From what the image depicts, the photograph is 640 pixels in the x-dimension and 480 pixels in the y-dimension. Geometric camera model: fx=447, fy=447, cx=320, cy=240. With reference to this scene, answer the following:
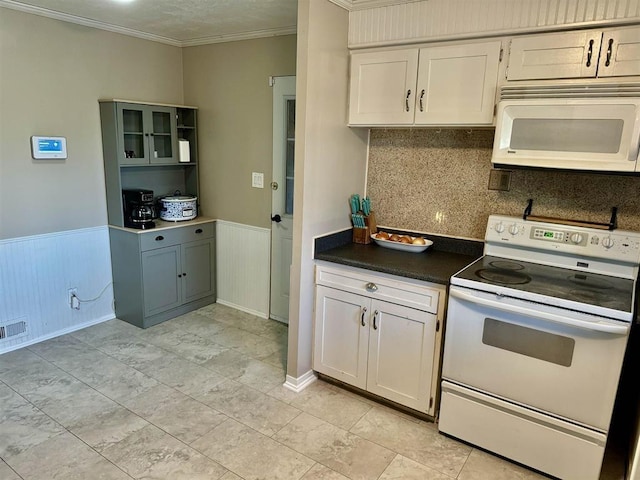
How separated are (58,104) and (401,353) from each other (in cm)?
299

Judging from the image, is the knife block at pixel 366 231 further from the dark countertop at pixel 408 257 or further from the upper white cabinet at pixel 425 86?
the upper white cabinet at pixel 425 86

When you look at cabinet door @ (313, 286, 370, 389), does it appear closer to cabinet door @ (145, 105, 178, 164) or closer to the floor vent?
cabinet door @ (145, 105, 178, 164)

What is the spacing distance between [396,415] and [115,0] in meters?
3.09

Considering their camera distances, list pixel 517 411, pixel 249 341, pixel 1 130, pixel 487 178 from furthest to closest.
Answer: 1. pixel 249 341
2. pixel 1 130
3. pixel 487 178
4. pixel 517 411

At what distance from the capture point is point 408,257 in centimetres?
268

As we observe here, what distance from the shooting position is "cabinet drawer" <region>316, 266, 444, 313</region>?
7.73 feet

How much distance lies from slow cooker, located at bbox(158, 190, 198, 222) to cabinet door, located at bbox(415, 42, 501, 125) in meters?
2.23

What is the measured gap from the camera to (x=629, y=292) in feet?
6.72

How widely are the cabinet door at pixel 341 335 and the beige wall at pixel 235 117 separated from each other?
128 centimetres

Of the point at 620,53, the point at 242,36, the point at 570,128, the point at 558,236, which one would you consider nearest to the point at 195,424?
the point at 558,236

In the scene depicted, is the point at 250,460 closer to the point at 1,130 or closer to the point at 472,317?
the point at 472,317

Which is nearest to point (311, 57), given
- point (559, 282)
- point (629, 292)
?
point (559, 282)

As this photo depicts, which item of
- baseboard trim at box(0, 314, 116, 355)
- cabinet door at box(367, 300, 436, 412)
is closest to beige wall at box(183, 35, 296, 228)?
baseboard trim at box(0, 314, 116, 355)

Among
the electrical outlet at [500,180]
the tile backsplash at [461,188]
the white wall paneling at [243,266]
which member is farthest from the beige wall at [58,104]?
the electrical outlet at [500,180]
